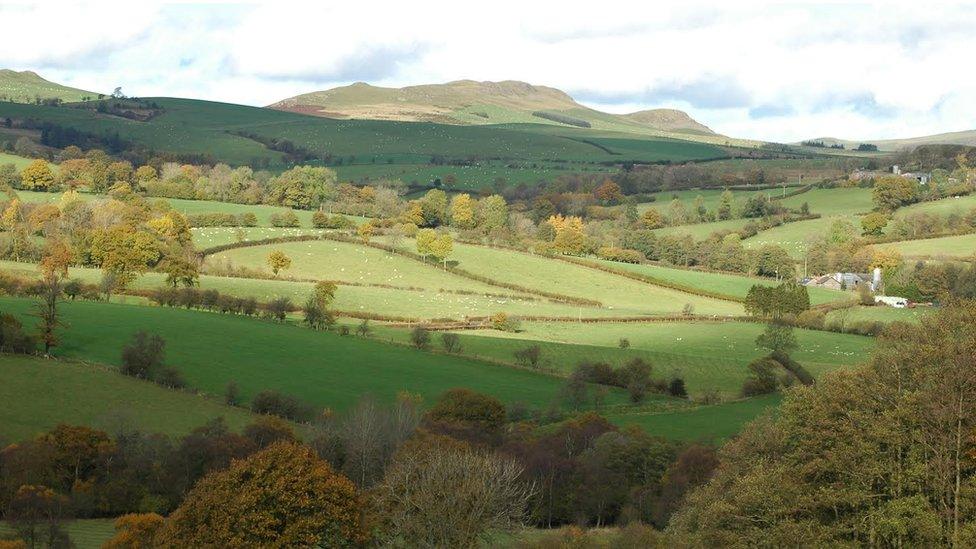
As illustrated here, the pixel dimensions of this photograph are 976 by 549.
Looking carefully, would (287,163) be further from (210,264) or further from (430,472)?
(430,472)

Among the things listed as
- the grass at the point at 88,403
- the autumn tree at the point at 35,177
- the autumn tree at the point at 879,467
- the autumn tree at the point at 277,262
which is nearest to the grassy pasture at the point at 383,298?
the autumn tree at the point at 277,262

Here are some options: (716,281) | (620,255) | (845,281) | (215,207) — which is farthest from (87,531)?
(215,207)

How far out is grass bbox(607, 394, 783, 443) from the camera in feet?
191

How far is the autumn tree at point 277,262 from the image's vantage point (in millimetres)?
102000

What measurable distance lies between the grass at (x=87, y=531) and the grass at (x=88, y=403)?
27.9 feet

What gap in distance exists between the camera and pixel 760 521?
3086 centimetres

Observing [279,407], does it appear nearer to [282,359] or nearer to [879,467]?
[282,359]

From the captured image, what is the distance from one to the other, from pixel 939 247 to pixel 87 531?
341 feet

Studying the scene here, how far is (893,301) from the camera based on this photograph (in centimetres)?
10525

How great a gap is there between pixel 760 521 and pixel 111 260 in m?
67.9

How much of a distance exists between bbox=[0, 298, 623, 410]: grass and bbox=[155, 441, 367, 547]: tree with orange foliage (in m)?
28.2

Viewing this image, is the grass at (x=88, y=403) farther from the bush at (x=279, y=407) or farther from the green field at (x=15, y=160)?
the green field at (x=15, y=160)

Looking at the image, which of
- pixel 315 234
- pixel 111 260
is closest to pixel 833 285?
pixel 315 234

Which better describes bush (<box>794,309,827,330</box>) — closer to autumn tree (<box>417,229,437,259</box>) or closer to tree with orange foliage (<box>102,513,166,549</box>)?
autumn tree (<box>417,229,437,259</box>)
